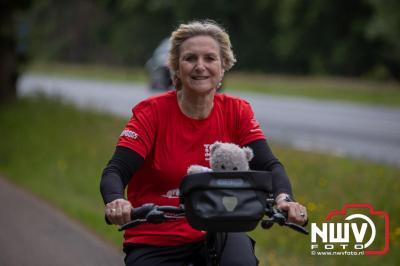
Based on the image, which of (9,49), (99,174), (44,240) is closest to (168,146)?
(44,240)

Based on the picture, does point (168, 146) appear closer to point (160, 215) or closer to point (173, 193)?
A: point (173, 193)

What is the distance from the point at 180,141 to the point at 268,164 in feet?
1.37

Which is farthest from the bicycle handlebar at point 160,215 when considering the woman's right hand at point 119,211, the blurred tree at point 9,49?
the blurred tree at point 9,49

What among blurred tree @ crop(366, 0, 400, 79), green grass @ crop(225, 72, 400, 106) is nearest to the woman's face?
green grass @ crop(225, 72, 400, 106)

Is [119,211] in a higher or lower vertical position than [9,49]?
lower

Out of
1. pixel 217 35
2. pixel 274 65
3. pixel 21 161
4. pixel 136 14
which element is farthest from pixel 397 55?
pixel 217 35

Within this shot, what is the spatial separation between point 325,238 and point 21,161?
7.90m

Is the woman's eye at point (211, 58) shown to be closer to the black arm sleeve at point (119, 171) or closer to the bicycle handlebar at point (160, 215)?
the black arm sleeve at point (119, 171)

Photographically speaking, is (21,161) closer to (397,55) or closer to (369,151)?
(369,151)

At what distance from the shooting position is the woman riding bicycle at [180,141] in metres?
3.90

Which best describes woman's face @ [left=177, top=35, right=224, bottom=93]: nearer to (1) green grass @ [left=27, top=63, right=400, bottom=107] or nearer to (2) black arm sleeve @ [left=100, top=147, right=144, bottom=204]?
(2) black arm sleeve @ [left=100, top=147, right=144, bottom=204]

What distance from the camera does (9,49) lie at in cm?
2117

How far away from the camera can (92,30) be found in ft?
234

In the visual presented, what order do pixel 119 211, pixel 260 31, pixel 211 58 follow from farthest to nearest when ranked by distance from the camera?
pixel 260 31, pixel 211 58, pixel 119 211
